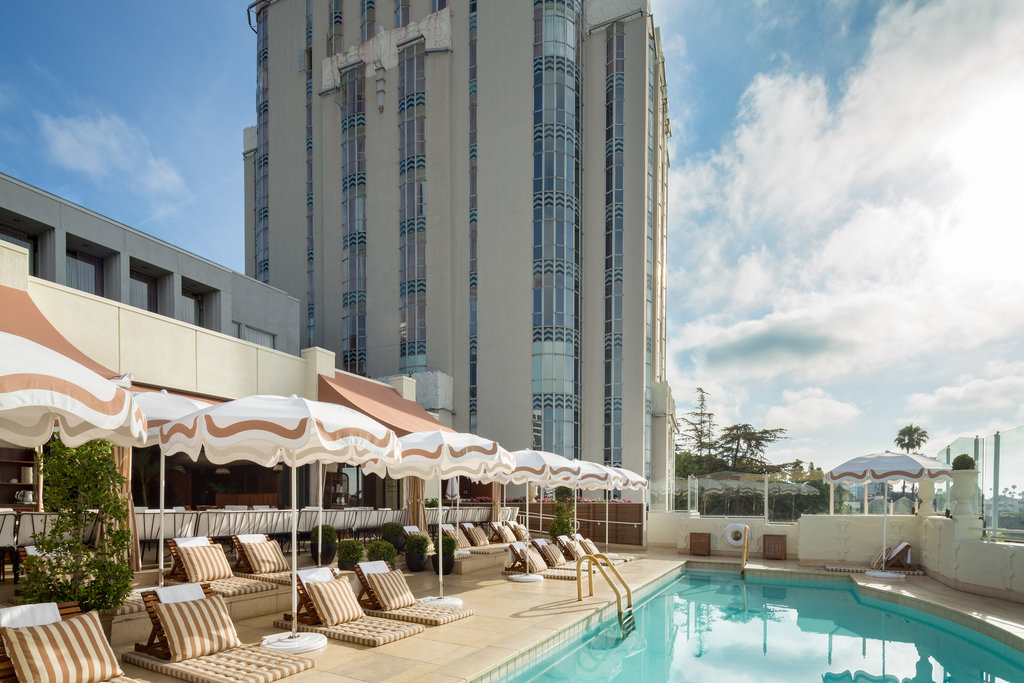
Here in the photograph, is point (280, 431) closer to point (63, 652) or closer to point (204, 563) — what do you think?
point (63, 652)

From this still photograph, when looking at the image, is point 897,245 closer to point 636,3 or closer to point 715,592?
point 715,592

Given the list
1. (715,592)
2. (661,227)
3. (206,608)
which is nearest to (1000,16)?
(715,592)

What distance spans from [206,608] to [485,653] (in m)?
3.24

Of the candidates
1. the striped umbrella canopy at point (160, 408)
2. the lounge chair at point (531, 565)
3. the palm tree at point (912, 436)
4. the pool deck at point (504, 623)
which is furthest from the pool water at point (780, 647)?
the palm tree at point (912, 436)

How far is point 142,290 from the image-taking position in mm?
21906

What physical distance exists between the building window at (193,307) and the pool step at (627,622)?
18.0 meters

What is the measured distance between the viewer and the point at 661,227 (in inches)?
1583

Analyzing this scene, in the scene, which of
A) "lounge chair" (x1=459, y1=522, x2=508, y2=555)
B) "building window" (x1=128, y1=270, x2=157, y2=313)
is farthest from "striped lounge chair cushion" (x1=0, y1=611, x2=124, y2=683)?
"building window" (x1=128, y1=270, x2=157, y2=313)

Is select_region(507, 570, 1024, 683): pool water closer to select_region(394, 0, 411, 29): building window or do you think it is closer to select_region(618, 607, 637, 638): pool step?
select_region(618, 607, 637, 638): pool step

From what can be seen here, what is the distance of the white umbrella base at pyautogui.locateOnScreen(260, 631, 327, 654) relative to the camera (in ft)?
25.4

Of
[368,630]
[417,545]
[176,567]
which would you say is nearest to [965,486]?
[417,545]

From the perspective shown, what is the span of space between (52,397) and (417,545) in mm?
10543

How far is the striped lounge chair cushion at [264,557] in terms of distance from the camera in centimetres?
1125

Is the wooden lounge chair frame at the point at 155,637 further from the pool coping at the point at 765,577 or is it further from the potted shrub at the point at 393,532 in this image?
the potted shrub at the point at 393,532
